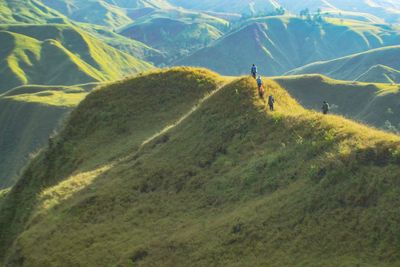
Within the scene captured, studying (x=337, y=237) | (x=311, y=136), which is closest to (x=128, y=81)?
(x=311, y=136)

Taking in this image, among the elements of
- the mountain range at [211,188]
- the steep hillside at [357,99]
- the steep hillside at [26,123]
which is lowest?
the steep hillside at [26,123]

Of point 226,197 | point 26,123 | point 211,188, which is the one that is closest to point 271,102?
point 211,188

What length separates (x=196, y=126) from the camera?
3559 centimetres

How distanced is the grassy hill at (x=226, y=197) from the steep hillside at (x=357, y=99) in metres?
134

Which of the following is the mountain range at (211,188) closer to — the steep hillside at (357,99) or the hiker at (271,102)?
the hiker at (271,102)

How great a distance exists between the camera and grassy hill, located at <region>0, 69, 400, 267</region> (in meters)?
20.4

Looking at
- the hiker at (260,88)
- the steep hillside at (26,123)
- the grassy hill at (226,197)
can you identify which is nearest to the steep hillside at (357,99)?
the steep hillside at (26,123)

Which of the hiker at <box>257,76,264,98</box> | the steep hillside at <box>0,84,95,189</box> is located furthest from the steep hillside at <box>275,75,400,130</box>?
the hiker at <box>257,76,264,98</box>

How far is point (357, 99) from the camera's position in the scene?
186250mm

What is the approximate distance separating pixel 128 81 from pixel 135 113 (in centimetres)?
619

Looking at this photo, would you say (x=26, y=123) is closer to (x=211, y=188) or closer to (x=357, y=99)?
(x=357, y=99)

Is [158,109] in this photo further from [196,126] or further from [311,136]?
[311,136]

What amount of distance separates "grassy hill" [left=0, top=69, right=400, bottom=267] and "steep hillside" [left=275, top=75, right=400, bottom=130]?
134 meters

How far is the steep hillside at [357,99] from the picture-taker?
545ft
